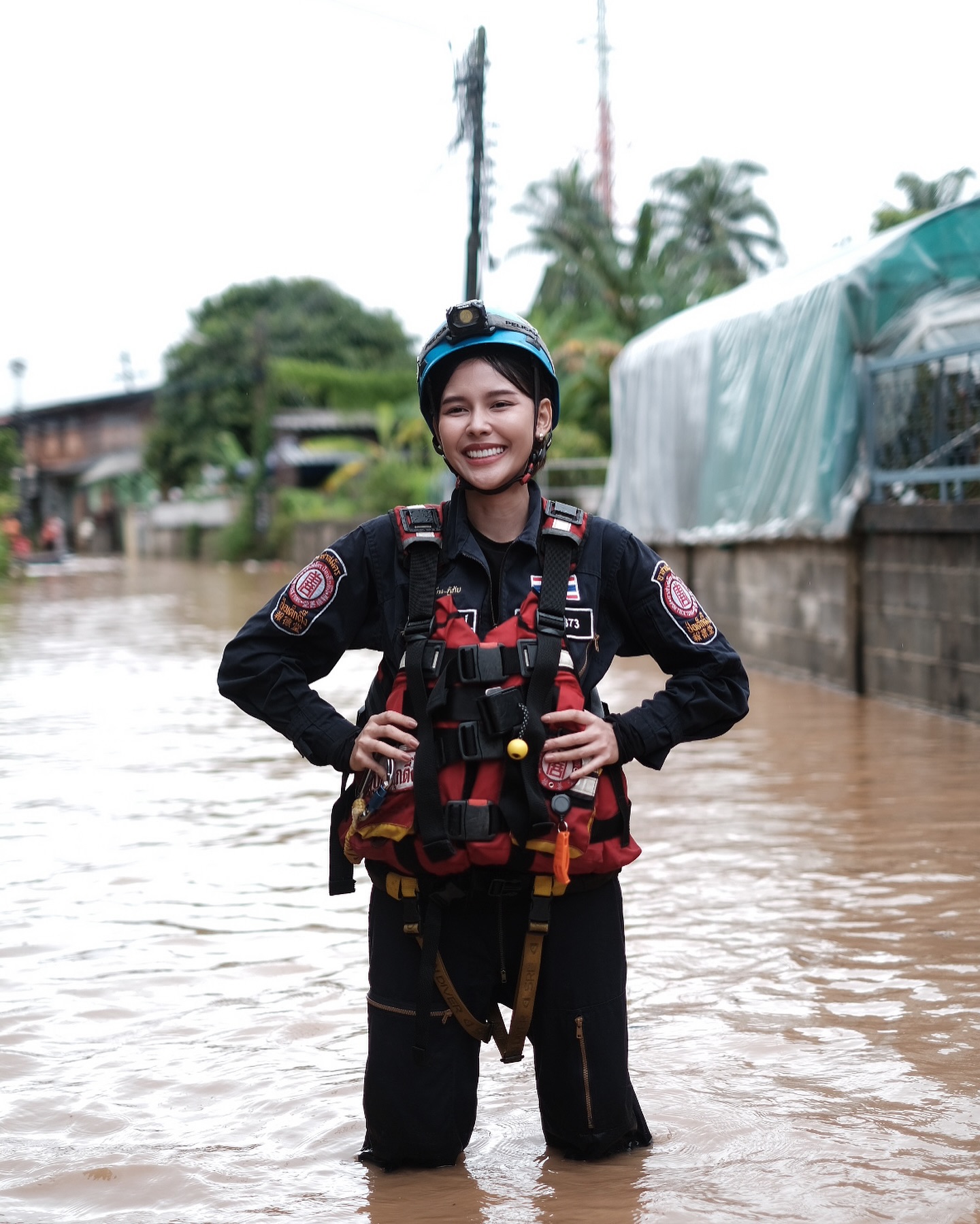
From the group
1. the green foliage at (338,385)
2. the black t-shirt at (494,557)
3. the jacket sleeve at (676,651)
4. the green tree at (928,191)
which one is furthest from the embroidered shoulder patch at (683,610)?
the green foliage at (338,385)

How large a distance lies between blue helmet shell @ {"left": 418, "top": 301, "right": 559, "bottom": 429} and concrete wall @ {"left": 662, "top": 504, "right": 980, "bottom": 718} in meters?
6.70

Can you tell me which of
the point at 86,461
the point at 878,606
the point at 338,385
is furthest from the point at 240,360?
the point at 878,606

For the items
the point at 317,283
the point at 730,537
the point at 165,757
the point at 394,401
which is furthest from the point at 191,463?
the point at 165,757

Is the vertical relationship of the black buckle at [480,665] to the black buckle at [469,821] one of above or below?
above

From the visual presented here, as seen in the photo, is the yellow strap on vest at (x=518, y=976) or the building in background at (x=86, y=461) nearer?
the yellow strap on vest at (x=518, y=976)

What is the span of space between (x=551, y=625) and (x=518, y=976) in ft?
→ 2.11

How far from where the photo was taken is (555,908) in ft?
9.84

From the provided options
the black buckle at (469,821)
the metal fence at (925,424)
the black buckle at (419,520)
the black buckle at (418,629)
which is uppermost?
the metal fence at (925,424)

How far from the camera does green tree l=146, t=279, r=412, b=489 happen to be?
174 feet

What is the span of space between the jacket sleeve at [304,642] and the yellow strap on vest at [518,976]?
253 mm

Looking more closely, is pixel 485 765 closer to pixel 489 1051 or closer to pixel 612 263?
pixel 489 1051

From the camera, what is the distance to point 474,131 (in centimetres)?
1964

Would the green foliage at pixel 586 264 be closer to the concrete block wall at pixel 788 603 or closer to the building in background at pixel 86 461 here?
the concrete block wall at pixel 788 603

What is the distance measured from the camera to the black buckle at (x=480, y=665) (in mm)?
2852
